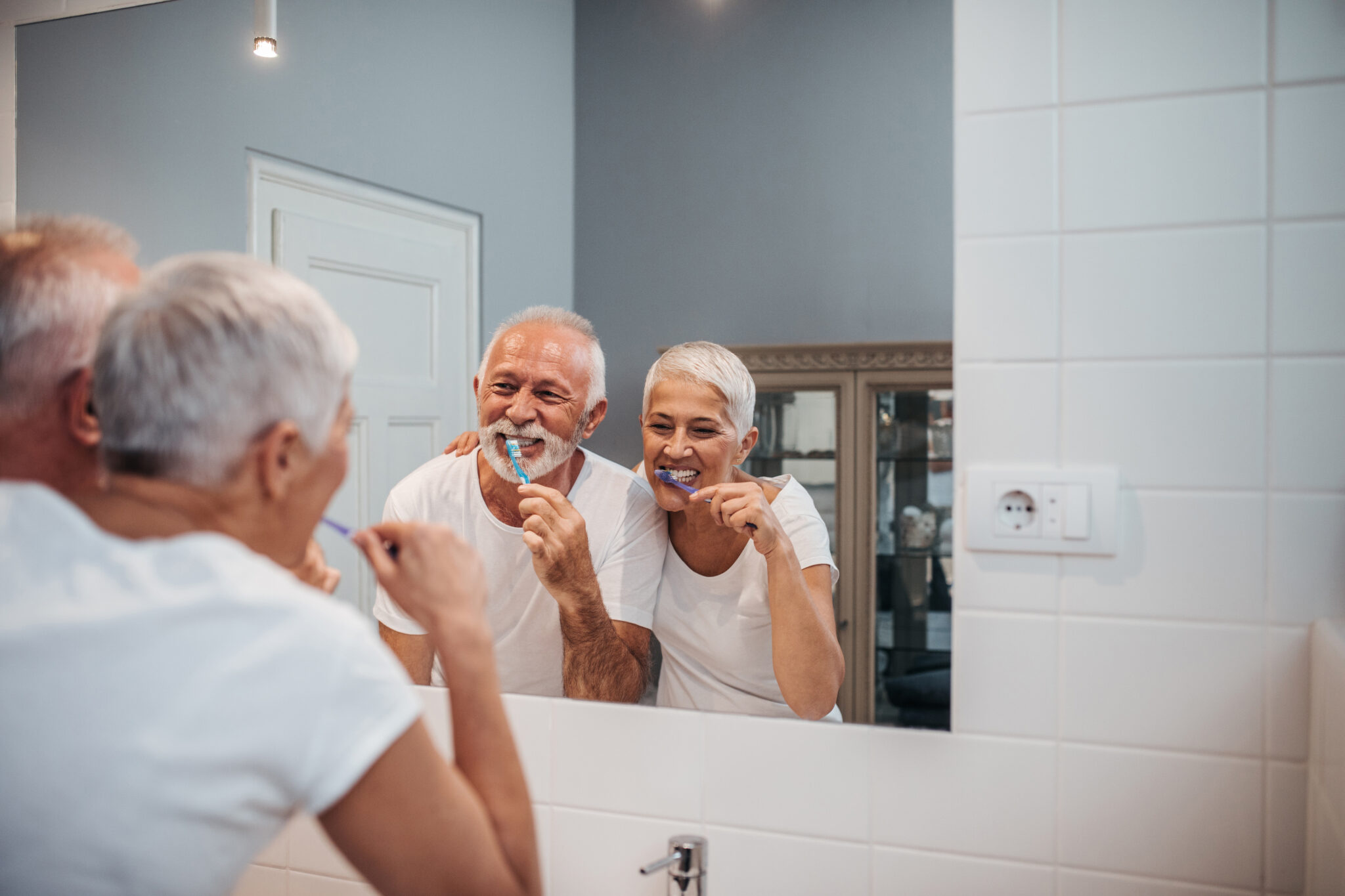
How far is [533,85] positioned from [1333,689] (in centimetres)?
109

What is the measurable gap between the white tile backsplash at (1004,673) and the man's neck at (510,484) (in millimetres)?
489

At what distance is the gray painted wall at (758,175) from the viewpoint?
984 millimetres

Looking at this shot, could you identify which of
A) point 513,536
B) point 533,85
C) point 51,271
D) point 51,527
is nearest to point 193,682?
point 51,527

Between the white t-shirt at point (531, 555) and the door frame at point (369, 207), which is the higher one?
the door frame at point (369, 207)

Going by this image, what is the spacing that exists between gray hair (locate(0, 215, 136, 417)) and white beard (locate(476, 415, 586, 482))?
0.48 meters

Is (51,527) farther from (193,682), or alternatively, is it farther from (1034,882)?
(1034,882)

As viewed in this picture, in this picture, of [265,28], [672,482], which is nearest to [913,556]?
[672,482]

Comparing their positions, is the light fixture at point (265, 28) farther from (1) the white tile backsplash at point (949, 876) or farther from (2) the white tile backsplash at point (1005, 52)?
(1) the white tile backsplash at point (949, 876)

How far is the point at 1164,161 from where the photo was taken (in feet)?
2.96

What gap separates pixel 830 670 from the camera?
1003 millimetres

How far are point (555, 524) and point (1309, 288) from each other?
2.77 ft

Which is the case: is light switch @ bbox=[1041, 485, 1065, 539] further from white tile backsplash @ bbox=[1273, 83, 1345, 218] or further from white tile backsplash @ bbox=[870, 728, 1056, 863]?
white tile backsplash @ bbox=[1273, 83, 1345, 218]

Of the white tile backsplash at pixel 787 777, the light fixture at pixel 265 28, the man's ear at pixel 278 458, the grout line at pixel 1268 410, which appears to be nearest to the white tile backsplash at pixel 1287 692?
the grout line at pixel 1268 410

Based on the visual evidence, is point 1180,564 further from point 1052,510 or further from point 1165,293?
point 1165,293
